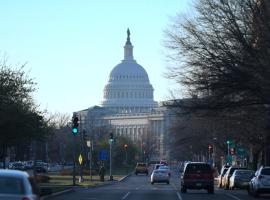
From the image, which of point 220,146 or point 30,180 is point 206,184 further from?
point 220,146

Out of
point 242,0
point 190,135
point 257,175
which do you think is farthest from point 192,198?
point 190,135

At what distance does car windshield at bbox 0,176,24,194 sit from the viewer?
18594 mm

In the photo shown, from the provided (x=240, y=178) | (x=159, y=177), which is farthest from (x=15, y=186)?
(x=159, y=177)

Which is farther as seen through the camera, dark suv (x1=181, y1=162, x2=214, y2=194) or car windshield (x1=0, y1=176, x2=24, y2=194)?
dark suv (x1=181, y1=162, x2=214, y2=194)

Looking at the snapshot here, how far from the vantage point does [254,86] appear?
41969 mm

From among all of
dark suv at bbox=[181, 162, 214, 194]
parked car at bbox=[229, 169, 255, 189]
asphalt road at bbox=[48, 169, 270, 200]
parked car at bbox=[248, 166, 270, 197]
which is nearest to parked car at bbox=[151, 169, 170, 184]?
parked car at bbox=[229, 169, 255, 189]

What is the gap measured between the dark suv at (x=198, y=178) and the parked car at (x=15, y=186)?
1325 inches

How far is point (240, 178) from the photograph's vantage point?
57219mm

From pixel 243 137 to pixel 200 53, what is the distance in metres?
28.3

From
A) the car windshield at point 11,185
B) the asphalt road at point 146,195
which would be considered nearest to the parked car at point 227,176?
the asphalt road at point 146,195

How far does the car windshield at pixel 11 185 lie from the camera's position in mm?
18594

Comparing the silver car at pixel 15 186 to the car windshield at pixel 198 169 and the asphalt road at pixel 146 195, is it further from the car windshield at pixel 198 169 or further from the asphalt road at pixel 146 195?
the car windshield at pixel 198 169

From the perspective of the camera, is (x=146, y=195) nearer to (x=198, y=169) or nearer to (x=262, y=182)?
(x=198, y=169)

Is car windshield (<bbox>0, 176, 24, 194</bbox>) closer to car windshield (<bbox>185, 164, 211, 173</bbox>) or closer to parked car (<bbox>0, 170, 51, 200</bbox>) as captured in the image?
parked car (<bbox>0, 170, 51, 200</bbox>)
